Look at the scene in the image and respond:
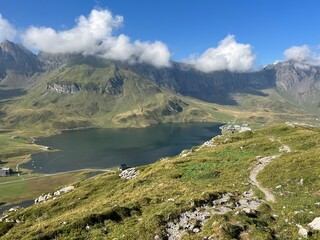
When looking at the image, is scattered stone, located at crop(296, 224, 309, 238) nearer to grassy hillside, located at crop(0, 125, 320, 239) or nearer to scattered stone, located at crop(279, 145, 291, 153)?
grassy hillside, located at crop(0, 125, 320, 239)

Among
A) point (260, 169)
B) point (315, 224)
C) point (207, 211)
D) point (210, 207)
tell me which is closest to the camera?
point (315, 224)

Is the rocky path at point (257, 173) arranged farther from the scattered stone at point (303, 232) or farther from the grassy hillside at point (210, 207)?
the scattered stone at point (303, 232)

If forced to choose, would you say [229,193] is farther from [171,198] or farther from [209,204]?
[171,198]

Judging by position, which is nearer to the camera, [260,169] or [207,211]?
[207,211]

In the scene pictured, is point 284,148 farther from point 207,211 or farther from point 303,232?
point 303,232

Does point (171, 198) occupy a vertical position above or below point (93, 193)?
above

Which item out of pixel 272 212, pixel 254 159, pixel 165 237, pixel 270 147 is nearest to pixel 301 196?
pixel 272 212

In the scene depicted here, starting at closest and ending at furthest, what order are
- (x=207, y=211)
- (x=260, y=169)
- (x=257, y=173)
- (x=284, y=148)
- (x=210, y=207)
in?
(x=207, y=211) < (x=210, y=207) < (x=257, y=173) < (x=260, y=169) < (x=284, y=148)

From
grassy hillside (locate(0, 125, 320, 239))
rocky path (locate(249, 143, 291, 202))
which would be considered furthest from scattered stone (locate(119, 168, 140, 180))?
rocky path (locate(249, 143, 291, 202))

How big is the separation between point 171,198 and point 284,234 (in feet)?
61.8

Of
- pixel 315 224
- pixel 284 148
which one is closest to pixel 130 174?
pixel 284 148

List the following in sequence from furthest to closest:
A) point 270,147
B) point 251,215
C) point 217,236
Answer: point 270,147 < point 251,215 < point 217,236

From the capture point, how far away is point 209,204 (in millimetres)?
39312

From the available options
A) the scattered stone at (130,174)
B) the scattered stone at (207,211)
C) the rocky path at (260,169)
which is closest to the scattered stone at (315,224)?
the scattered stone at (207,211)
